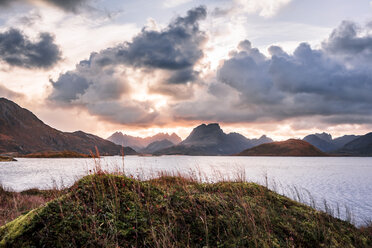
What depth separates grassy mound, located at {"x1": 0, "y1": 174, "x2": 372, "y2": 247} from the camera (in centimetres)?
521

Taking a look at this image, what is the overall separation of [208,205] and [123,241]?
301cm

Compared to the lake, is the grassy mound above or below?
above

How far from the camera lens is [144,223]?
5.98 meters

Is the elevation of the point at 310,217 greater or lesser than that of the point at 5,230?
lesser

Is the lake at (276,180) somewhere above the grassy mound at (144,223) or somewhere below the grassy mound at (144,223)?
below

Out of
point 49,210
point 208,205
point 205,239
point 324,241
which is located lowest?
point 324,241

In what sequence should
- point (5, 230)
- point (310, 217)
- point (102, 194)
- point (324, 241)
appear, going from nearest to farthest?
point (5, 230) < point (102, 194) < point (324, 241) < point (310, 217)

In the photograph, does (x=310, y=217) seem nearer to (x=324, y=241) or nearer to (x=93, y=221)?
(x=324, y=241)

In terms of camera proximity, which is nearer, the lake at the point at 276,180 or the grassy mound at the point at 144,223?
the grassy mound at the point at 144,223

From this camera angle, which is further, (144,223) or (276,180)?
(276,180)

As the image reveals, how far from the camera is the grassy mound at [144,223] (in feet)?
17.1

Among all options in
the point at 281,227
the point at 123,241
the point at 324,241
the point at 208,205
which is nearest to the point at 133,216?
the point at 123,241

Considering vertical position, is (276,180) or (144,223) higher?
(144,223)

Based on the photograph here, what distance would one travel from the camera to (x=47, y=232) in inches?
202
